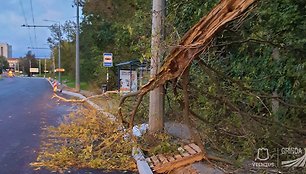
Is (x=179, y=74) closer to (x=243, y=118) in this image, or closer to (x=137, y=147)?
(x=243, y=118)

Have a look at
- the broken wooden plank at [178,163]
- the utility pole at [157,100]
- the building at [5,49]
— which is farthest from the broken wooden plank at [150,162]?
the building at [5,49]

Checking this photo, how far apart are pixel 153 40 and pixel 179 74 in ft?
5.85

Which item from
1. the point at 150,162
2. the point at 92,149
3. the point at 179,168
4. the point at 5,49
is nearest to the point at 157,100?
the point at 92,149

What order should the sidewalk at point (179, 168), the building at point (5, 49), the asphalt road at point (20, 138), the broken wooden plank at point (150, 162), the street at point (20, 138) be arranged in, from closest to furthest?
1. the sidewalk at point (179, 168)
2. the broken wooden plank at point (150, 162)
3. the asphalt road at point (20, 138)
4. the street at point (20, 138)
5. the building at point (5, 49)

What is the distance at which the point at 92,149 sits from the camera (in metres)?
8.51

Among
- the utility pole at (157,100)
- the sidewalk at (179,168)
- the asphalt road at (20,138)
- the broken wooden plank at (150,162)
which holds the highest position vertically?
the utility pole at (157,100)

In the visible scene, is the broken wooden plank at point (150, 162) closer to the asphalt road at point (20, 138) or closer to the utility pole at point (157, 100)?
the asphalt road at point (20, 138)

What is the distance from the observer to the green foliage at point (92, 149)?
26.8ft

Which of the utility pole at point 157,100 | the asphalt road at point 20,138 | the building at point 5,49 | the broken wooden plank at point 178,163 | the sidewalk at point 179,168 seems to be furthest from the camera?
the building at point 5,49

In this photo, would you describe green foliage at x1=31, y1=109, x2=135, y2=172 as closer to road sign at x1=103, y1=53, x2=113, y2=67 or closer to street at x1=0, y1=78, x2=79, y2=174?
street at x1=0, y1=78, x2=79, y2=174

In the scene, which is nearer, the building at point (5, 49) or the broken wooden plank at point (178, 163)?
the broken wooden plank at point (178, 163)

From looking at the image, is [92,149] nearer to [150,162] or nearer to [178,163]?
[150,162]

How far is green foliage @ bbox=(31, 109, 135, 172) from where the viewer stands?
8164mm

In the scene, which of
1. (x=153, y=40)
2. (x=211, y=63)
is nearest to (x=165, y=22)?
(x=153, y=40)
